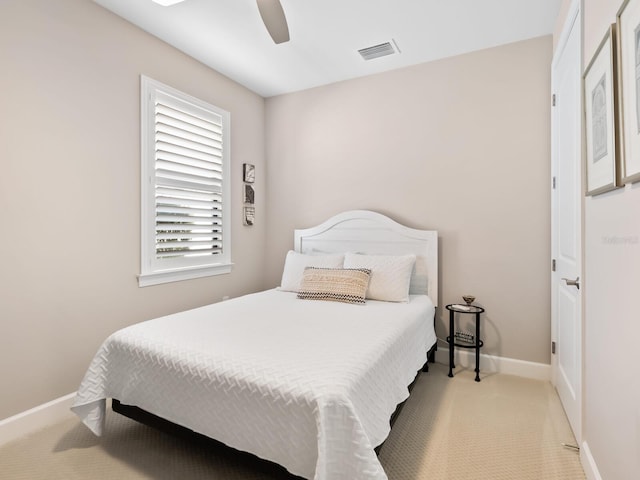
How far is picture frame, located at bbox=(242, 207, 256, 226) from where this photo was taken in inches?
147

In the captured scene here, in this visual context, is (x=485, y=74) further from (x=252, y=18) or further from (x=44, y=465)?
(x=44, y=465)

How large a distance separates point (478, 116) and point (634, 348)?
2.31 meters

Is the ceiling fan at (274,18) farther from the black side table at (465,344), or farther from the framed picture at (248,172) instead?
the black side table at (465,344)

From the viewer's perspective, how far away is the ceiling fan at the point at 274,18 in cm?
177

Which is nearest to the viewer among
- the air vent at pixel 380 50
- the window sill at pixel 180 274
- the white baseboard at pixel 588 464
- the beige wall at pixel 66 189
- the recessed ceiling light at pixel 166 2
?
the white baseboard at pixel 588 464

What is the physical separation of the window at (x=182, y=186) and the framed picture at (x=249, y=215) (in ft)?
0.91

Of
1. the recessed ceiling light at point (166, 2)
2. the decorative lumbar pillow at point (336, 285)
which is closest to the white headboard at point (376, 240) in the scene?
the decorative lumbar pillow at point (336, 285)

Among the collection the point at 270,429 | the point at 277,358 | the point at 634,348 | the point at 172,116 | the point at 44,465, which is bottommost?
the point at 44,465

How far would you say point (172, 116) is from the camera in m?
2.91

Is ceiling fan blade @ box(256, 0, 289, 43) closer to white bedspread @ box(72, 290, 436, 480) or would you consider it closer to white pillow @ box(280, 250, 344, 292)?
white bedspread @ box(72, 290, 436, 480)

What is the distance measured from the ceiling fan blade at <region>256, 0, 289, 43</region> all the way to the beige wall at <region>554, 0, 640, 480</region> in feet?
4.80

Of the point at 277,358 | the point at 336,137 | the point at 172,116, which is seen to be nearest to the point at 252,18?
the point at 172,116

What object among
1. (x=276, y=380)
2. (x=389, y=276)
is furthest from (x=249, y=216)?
(x=276, y=380)

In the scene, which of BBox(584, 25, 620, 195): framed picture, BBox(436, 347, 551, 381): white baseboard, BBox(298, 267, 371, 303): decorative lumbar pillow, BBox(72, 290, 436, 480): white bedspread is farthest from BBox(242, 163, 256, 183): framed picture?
BBox(584, 25, 620, 195): framed picture
